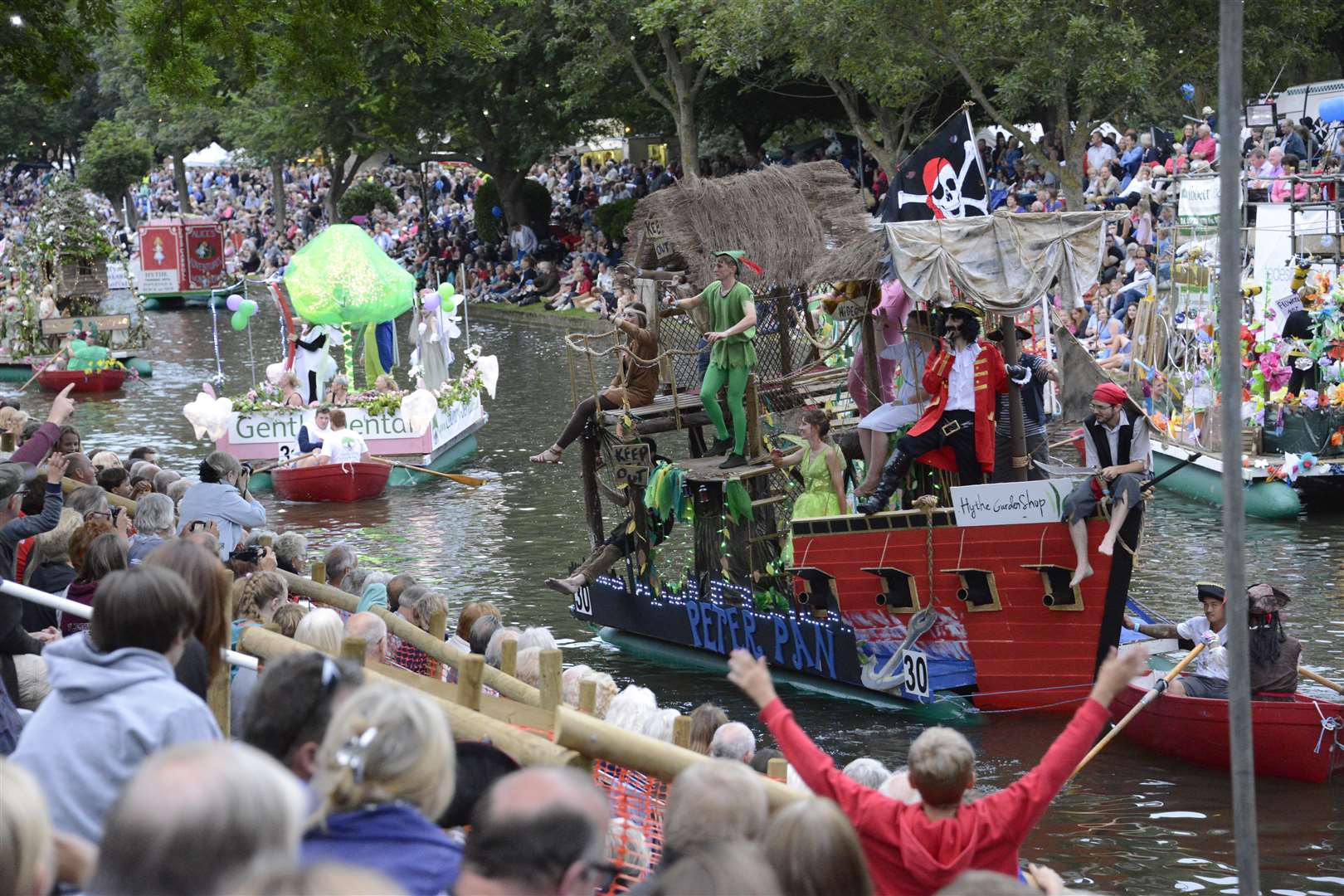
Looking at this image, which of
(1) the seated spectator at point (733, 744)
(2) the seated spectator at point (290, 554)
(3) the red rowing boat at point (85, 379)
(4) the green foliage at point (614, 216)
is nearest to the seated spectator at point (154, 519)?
(2) the seated spectator at point (290, 554)

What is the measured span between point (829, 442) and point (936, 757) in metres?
8.18

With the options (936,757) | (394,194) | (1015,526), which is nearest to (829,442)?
(1015,526)

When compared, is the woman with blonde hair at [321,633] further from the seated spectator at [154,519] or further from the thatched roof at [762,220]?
the thatched roof at [762,220]

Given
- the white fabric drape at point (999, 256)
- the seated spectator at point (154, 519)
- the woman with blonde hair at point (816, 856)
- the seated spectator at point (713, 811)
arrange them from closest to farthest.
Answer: the woman with blonde hair at point (816, 856)
the seated spectator at point (713, 811)
the seated spectator at point (154, 519)
the white fabric drape at point (999, 256)

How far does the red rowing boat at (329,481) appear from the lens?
70.9 feet

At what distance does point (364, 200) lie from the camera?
2373 inches

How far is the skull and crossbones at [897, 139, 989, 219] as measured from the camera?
12078 mm

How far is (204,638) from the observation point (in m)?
4.95

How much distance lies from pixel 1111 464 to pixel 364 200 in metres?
51.6

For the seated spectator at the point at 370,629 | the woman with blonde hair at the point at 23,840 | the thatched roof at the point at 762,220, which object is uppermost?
the thatched roof at the point at 762,220

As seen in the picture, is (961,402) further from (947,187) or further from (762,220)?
(762,220)

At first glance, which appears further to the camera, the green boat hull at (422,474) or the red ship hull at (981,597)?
the green boat hull at (422,474)

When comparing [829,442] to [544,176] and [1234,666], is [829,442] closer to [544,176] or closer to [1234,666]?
[1234,666]

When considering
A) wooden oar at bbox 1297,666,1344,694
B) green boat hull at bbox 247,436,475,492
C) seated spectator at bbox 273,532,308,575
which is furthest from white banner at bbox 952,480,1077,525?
green boat hull at bbox 247,436,475,492
